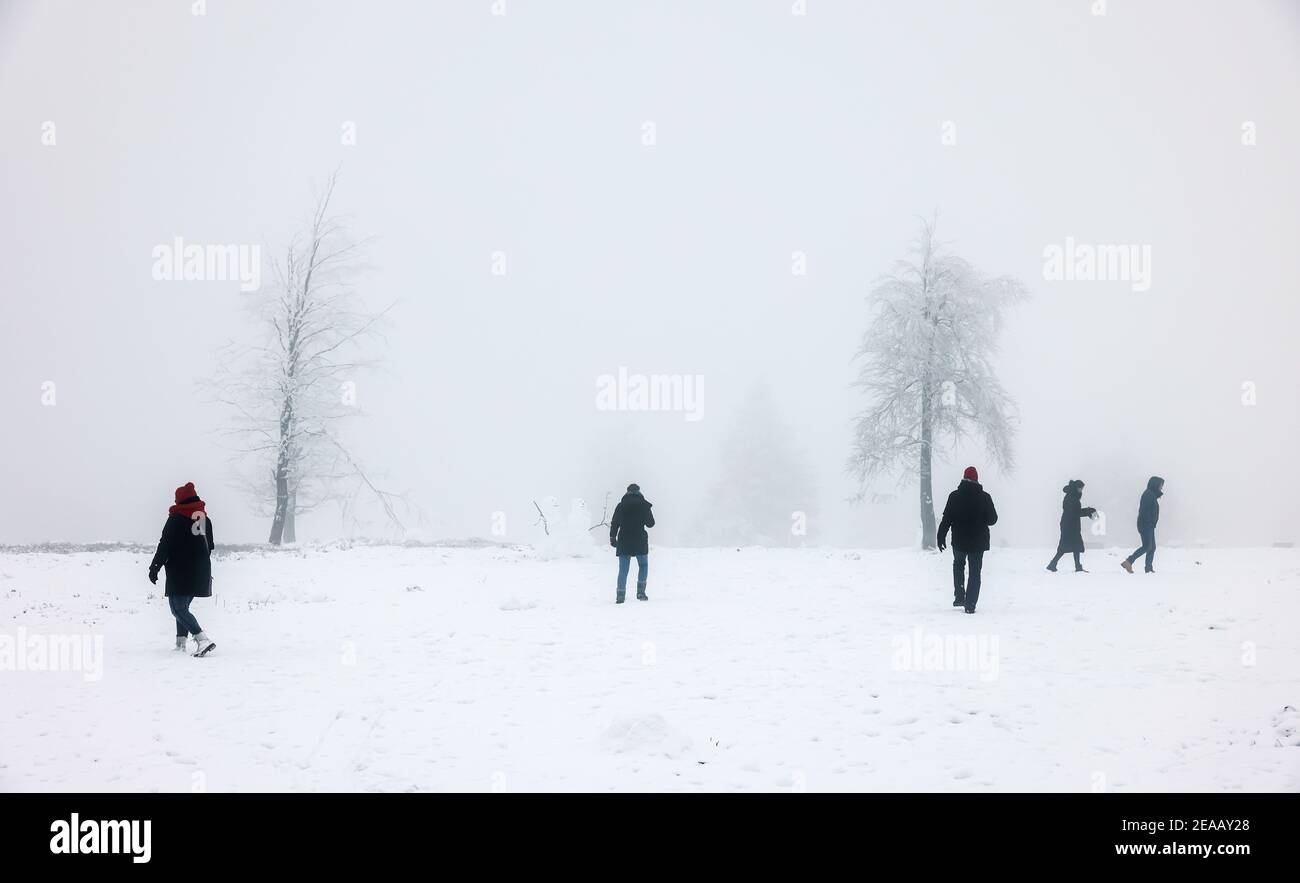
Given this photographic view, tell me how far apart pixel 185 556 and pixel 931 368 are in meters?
23.9

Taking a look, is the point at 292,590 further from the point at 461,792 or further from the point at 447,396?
the point at 447,396

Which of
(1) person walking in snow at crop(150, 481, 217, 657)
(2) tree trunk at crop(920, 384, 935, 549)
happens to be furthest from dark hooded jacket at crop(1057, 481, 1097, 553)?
(1) person walking in snow at crop(150, 481, 217, 657)

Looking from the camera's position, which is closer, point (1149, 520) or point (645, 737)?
point (645, 737)

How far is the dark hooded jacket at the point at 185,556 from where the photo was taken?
446 inches

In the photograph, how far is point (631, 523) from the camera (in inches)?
647

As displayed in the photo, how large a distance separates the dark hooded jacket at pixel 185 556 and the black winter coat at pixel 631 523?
7.62 metres

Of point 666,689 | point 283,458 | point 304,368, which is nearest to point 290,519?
point 283,458

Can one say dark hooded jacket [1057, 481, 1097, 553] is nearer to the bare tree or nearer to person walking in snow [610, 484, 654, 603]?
person walking in snow [610, 484, 654, 603]

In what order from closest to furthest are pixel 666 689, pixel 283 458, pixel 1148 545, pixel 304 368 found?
pixel 666 689 → pixel 1148 545 → pixel 283 458 → pixel 304 368

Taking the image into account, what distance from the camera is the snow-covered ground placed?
7414mm

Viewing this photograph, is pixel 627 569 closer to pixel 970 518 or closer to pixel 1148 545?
pixel 970 518

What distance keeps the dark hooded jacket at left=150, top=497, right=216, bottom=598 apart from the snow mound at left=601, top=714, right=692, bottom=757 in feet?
23.0

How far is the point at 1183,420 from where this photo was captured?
397ft
